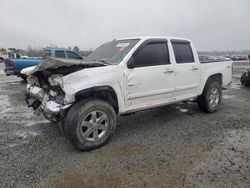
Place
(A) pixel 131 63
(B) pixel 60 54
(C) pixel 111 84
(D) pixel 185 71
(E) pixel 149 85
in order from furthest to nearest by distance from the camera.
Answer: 1. (B) pixel 60 54
2. (D) pixel 185 71
3. (E) pixel 149 85
4. (A) pixel 131 63
5. (C) pixel 111 84

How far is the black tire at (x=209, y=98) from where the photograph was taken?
5668 mm

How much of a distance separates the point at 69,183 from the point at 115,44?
3.06 meters

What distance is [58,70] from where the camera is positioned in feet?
11.6

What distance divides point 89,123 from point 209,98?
A: 3.65 m

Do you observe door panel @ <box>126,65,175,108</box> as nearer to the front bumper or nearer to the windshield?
the windshield

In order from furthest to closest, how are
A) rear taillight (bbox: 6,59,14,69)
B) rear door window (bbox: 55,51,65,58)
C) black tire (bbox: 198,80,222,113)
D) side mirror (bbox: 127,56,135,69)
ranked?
1. rear taillight (bbox: 6,59,14,69)
2. rear door window (bbox: 55,51,65,58)
3. black tire (bbox: 198,80,222,113)
4. side mirror (bbox: 127,56,135,69)

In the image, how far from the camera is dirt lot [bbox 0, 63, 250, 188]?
2.77 metres

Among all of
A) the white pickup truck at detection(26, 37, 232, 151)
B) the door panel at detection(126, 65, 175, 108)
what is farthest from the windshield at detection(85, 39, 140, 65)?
the door panel at detection(126, 65, 175, 108)

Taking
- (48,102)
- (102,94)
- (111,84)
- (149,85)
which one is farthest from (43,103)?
(149,85)

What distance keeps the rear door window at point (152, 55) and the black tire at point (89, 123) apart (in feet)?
3.66

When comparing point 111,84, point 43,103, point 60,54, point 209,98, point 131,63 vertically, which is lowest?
point 209,98

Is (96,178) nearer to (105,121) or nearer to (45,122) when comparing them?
(105,121)

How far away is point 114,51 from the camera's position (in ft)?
14.4

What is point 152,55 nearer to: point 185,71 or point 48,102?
point 185,71
